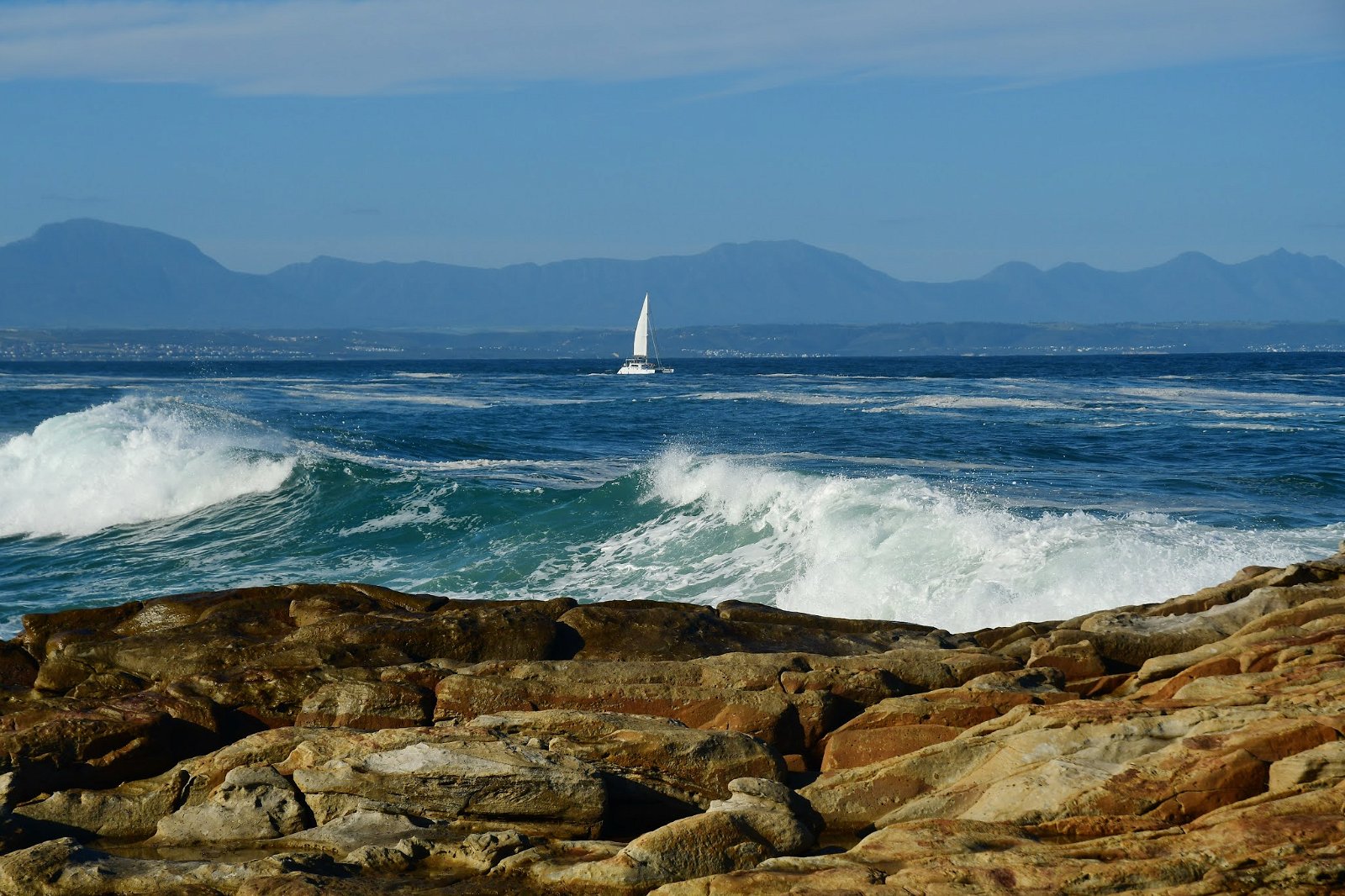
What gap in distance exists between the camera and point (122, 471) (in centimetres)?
2530

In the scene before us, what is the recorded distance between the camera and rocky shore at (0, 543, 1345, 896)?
230 inches

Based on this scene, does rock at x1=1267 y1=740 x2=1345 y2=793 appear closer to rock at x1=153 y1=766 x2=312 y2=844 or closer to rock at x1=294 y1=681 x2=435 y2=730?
rock at x1=153 y1=766 x2=312 y2=844

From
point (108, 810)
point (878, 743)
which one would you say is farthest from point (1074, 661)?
point (108, 810)

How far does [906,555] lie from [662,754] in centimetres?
961

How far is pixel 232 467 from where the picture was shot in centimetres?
2539


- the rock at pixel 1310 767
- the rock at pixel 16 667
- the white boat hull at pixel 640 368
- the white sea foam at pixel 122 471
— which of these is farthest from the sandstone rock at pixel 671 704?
the white boat hull at pixel 640 368

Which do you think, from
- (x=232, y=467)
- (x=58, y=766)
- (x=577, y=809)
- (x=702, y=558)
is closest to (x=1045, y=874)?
(x=577, y=809)

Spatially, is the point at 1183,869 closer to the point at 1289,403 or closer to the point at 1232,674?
the point at 1232,674

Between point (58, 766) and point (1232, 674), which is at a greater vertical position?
point (1232, 674)

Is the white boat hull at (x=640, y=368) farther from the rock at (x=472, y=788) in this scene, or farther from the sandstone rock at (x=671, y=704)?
the rock at (x=472, y=788)

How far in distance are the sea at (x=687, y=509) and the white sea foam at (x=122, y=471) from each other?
0.20 ft

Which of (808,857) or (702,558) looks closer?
(808,857)

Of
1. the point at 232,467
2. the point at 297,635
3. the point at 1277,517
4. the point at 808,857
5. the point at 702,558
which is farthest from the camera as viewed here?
the point at 232,467

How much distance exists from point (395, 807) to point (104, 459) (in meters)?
21.6
